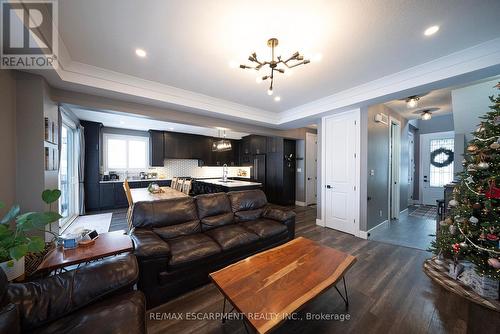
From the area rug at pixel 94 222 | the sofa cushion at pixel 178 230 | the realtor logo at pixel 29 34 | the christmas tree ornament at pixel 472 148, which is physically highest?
the realtor logo at pixel 29 34

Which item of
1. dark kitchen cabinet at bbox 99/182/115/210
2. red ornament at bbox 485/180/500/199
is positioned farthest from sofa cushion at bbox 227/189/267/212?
dark kitchen cabinet at bbox 99/182/115/210

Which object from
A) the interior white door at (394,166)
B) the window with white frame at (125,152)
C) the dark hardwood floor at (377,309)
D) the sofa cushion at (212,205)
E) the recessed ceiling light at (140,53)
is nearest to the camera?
the dark hardwood floor at (377,309)

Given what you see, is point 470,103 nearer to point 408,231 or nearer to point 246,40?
point 408,231

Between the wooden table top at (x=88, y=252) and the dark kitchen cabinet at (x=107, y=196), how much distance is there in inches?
175

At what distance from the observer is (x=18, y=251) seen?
106cm

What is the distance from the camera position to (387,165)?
4.12 meters

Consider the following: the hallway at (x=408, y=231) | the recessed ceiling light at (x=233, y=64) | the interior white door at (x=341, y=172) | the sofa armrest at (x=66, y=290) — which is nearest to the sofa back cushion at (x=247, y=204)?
the interior white door at (x=341, y=172)

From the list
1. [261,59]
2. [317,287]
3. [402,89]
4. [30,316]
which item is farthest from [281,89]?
[30,316]

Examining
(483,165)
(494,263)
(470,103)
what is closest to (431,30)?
(483,165)

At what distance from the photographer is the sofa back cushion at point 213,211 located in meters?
2.66

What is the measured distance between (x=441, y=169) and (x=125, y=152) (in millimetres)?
10539

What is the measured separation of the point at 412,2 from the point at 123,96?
3.73 m

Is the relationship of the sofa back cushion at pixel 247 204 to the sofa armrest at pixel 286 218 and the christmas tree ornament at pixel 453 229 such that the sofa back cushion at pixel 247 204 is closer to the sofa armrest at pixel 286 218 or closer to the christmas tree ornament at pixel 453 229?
the sofa armrest at pixel 286 218

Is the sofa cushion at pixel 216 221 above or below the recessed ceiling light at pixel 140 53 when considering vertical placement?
below
